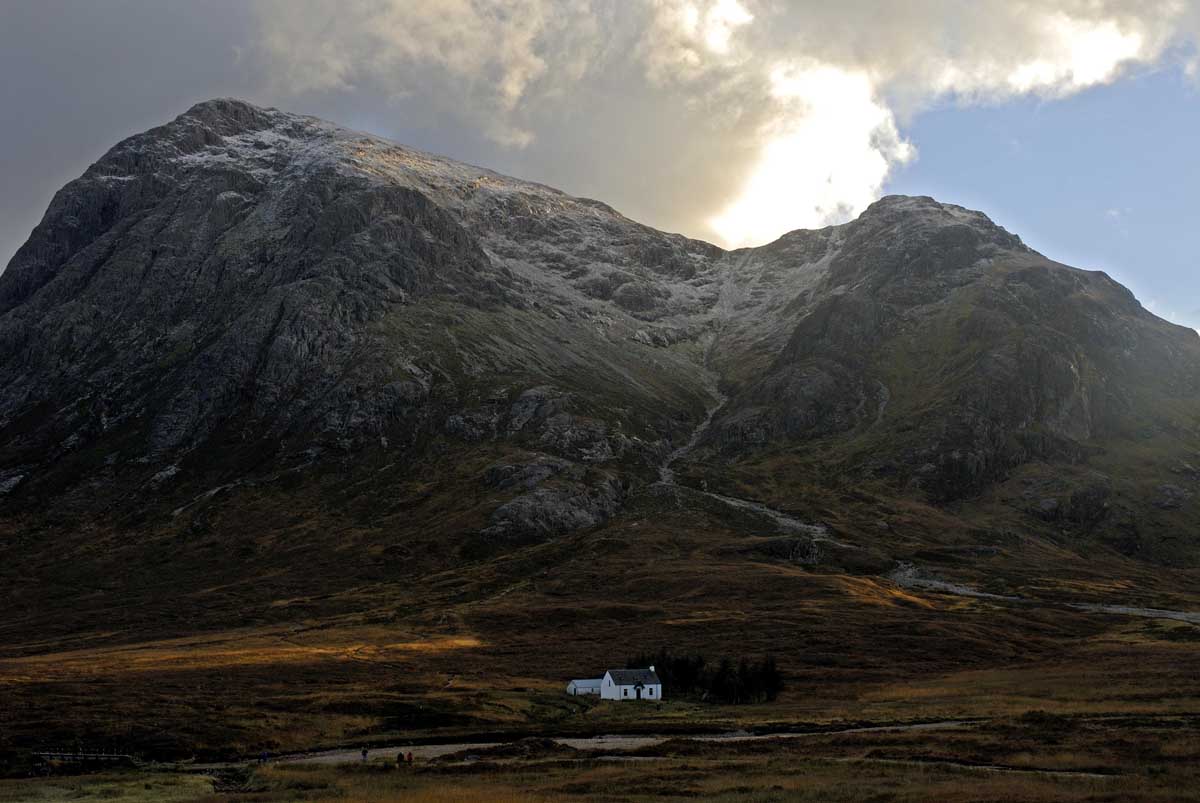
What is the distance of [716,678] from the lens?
102 metres

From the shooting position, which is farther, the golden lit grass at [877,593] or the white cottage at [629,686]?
the golden lit grass at [877,593]

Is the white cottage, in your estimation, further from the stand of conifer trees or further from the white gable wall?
the stand of conifer trees

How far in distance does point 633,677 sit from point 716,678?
908 cm

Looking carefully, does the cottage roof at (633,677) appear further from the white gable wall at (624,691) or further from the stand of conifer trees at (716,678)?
the stand of conifer trees at (716,678)

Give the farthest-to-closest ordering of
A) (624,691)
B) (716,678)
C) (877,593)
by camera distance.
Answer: (877,593)
(716,678)
(624,691)

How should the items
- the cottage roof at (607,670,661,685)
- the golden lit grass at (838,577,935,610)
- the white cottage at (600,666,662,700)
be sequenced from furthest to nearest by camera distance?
the golden lit grass at (838,577,935,610) < the cottage roof at (607,670,661,685) < the white cottage at (600,666,662,700)

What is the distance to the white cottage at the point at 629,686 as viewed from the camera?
9981cm

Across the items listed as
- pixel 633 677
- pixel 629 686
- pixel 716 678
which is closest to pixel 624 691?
pixel 629 686

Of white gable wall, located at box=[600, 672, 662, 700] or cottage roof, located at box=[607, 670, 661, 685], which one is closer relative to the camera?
white gable wall, located at box=[600, 672, 662, 700]

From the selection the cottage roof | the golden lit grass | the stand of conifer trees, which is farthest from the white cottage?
the golden lit grass

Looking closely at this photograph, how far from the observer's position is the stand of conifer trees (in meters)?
99.8

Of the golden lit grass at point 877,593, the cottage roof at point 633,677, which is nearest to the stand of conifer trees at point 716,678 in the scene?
the cottage roof at point 633,677

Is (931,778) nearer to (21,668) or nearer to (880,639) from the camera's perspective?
(880,639)

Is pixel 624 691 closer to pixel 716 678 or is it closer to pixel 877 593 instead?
pixel 716 678
